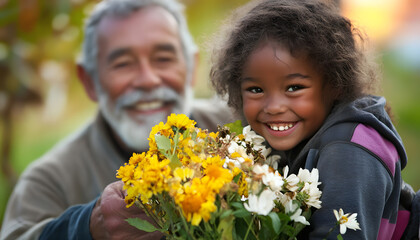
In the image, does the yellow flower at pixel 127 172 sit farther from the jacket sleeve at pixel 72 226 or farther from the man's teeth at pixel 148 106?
the man's teeth at pixel 148 106

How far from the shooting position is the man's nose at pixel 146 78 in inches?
103

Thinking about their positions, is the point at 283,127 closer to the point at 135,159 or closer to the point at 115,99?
the point at 135,159

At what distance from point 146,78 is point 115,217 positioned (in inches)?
42.3

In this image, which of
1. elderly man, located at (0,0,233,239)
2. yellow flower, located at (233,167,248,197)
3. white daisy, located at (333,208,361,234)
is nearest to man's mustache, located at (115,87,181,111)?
elderly man, located at (0,0,233,239)

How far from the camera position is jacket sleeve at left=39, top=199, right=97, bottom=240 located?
1.80 meters

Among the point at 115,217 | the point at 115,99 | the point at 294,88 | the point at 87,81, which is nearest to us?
the point at 294,88

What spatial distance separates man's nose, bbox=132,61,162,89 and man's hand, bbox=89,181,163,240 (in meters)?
0.99

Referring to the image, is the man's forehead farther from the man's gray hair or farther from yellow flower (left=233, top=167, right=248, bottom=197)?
yellow flower (left=233, top=167, right=248, bottom=197)

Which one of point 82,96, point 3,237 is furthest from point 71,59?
point 3,237

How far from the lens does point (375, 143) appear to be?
1383mm

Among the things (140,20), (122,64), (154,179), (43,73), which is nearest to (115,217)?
(154,179)

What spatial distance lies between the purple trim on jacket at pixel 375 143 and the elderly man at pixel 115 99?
51.0 inches

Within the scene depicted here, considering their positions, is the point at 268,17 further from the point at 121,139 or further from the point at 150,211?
the point at 121,139

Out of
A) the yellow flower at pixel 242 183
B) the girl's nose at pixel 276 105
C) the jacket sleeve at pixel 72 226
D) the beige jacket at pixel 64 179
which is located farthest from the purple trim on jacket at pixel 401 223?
the beige jacket at pixel 64 179
